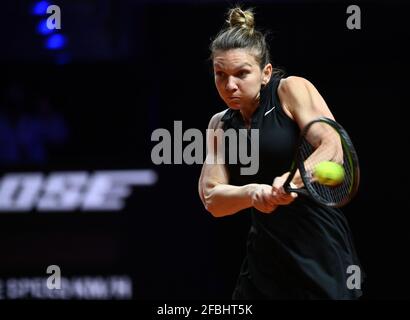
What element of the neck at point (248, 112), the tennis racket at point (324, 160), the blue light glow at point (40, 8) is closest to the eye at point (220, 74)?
the neck at point (248, 112)

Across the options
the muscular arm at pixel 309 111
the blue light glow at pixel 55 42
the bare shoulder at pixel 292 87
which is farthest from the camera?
the blue light glow at pixel 55 42

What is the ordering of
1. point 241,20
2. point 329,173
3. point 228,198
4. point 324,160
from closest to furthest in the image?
point 329,173, point 324,160, point 228,198, point 241,20

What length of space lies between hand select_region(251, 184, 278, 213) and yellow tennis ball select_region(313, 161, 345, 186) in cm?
16

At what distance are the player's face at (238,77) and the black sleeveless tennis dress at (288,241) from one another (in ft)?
0.19

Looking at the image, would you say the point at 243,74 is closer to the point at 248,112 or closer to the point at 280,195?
the point at 248,112

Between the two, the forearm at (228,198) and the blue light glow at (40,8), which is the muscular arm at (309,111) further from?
the blue light glow at (40,8)

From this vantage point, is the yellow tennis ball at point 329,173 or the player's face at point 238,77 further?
the player's face at point 238,77

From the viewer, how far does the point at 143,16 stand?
14.8 feet

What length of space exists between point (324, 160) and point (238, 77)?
45cm

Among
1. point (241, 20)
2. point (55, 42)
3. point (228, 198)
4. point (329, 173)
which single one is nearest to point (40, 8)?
point (55, 42)

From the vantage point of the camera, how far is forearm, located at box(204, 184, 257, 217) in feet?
9.30

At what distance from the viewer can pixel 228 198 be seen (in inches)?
116

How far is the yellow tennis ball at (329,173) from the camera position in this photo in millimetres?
2607

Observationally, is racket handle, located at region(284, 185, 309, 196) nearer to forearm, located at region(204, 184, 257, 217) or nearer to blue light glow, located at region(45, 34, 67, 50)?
forearm, located at region(204, 184, 257, 217)
